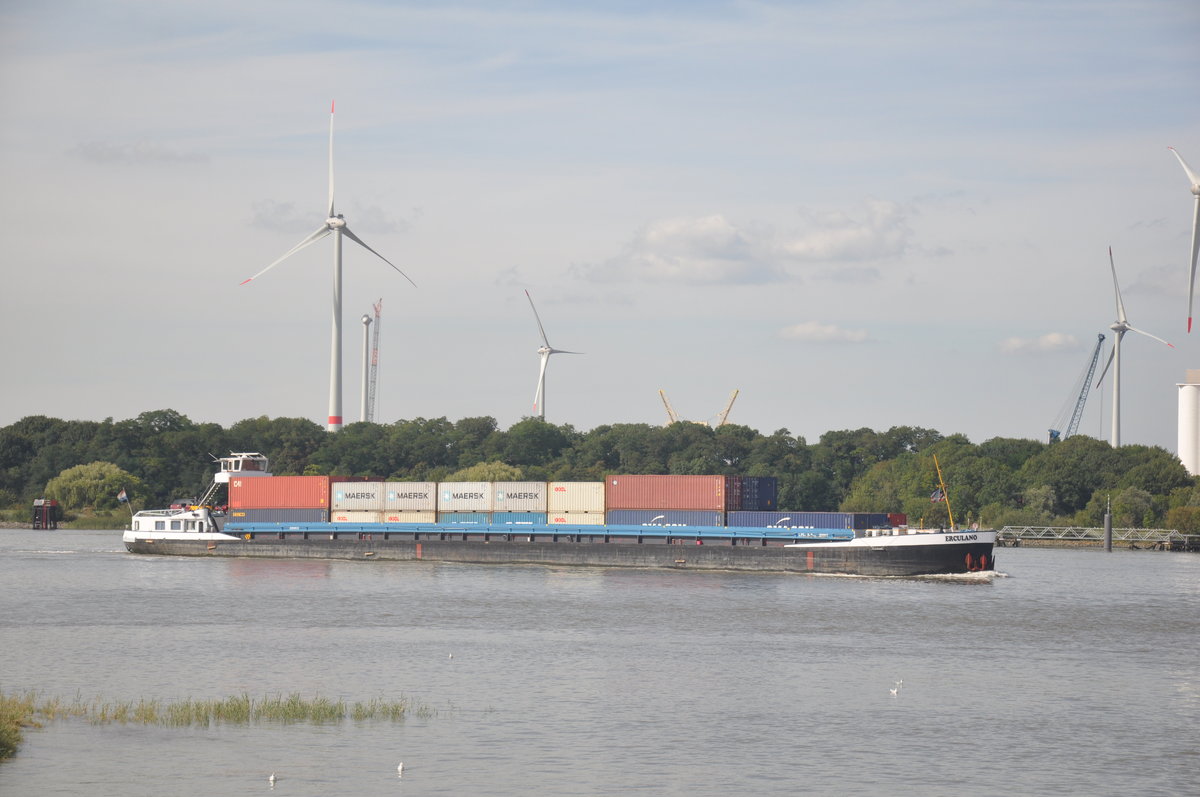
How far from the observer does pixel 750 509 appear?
8900 centimetres

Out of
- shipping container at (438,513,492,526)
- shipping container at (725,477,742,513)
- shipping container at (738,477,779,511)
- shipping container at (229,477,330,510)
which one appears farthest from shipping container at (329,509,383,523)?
shipping container at (738,477,779,511)

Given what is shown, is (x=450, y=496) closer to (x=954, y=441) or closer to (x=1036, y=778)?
(x=1036, y=778)

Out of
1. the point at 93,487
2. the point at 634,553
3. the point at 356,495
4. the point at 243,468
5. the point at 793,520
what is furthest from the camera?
the point at 93,487

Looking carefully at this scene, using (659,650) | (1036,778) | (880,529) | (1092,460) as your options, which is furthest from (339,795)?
(1092,460)

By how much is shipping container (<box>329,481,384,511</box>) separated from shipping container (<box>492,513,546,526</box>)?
970 cm

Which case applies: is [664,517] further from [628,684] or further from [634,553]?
[628,684]

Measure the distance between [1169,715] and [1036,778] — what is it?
9701 millimetres

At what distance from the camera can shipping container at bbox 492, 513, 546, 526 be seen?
9250cm

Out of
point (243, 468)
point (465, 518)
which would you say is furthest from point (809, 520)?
point (243, 468)

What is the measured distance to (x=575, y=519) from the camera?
91938mm

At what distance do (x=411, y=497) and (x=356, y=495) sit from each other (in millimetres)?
4758

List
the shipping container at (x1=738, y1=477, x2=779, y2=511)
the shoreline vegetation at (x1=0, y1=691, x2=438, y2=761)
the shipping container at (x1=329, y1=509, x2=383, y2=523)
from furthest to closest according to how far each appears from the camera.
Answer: the shipping container at (x1=329, y1=509, x2=383, y2=523)
the shipping container at (x1=738, y1=477, x2=779, y2=511)
the shoreline vegetation at (x1=0, y1=691, x2=438, y2=761)

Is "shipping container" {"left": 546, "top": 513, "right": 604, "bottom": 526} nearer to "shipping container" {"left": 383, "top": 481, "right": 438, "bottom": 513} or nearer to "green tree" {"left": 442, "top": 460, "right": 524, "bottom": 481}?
"shipping container" {"left": 383, "top": 481, "right": 438, "bottom": 513}

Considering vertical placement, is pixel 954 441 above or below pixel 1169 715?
above
